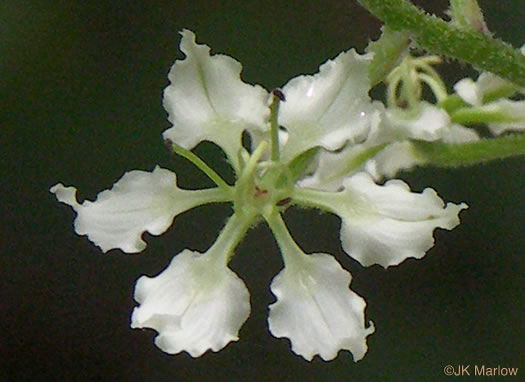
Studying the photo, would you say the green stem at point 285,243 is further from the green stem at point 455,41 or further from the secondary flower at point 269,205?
the green stem at point 455,41

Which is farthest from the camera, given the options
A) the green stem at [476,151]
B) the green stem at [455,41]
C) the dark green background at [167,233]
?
the dark green background at [167,233]

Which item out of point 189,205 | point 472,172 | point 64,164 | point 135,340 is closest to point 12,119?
point 64,164

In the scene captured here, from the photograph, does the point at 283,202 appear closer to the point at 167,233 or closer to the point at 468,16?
the point at 468,16

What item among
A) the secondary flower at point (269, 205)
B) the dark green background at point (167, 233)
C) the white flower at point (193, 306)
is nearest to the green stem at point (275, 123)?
the secondary flower at point (269, 205)

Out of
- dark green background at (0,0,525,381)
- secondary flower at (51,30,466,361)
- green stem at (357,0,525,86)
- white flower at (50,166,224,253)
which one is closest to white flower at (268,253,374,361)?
secondary flower at (51,30,466,361)

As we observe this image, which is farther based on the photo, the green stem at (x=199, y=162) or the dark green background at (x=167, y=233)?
the dark green background at (x=167, y=233)

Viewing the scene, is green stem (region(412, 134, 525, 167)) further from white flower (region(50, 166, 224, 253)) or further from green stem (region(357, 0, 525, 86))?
white flower (region(50, 166, 224, 253))

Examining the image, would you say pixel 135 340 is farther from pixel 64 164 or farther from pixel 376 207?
pixel 376 207
